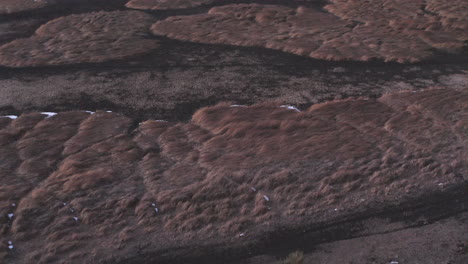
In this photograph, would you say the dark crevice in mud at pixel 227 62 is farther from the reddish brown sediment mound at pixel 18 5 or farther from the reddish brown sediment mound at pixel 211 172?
the reddish brown sediment mound at pixel 18 5

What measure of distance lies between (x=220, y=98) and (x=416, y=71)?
5.90m

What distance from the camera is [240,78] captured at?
15406 millimetres

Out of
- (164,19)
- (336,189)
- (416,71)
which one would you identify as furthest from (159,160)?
(164,19)

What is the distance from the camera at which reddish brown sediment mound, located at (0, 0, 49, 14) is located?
976 inches

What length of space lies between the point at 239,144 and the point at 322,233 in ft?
10.9

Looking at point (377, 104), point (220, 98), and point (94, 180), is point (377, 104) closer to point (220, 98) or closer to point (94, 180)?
point (220, 98)

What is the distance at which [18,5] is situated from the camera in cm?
2559

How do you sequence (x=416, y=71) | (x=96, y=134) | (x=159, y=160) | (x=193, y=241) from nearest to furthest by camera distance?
(x=193, y=241), (x=159, y=160), (x=96, y=134), (x=416, y=71)

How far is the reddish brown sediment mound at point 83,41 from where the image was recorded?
17703 millimetres

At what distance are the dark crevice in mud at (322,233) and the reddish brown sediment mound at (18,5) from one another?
20183mm

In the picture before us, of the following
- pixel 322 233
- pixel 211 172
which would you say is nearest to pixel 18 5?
pixel 211 172

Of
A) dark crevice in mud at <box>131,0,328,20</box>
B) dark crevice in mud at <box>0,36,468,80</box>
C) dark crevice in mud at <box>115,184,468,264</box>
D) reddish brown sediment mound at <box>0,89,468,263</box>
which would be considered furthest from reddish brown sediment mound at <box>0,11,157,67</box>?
dark crevice in mud at <box>115,184,468,264</box>

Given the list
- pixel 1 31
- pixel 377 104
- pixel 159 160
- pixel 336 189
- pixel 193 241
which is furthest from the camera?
pixel 1 31

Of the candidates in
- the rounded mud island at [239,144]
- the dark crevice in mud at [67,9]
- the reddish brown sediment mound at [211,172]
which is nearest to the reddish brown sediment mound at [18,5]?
the dark crevice in mud at [67,9]
